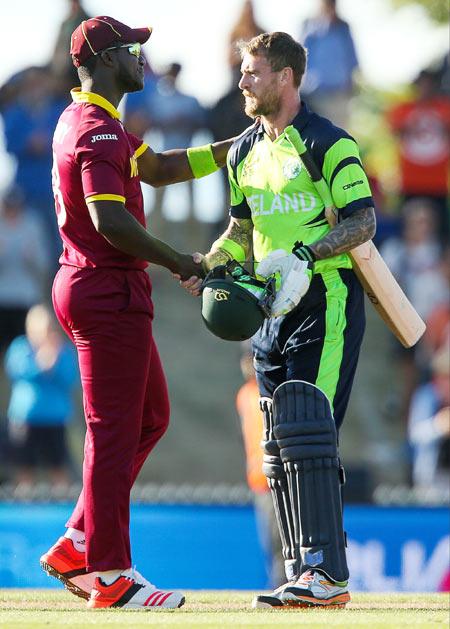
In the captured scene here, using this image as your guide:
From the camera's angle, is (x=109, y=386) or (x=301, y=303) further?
(x=301, y=303)

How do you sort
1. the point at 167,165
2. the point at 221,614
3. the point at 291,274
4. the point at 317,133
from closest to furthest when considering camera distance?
1. the point at 221,614
2. the point at 291,274
3. the point at 317,133
4. the point at 167,165

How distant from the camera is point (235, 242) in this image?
6.90 meters

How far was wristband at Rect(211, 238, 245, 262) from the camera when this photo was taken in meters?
6.85

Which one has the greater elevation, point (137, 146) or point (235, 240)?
point (137, 146)

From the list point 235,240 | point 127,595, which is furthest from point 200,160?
point 127,595

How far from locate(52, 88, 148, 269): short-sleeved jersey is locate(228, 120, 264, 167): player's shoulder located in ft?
1.79

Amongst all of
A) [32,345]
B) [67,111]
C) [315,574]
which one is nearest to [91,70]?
→ [67,111]

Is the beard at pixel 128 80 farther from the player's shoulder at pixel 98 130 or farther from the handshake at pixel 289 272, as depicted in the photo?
the handshake at pixel 289 272

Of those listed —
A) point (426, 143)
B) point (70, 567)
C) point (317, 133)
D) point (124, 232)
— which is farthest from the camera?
point (426, 143)

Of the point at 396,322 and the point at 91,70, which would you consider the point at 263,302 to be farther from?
the point at 91,70

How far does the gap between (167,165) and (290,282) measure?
3.78 ft

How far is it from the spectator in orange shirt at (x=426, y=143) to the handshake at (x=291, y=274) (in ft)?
29.2

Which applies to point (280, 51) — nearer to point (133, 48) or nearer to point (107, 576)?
point (133, 48)

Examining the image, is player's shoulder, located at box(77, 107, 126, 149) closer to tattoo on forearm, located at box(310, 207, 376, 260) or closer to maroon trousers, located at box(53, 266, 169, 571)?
maroon trousers, located at box(53, 266, 169, 571)
